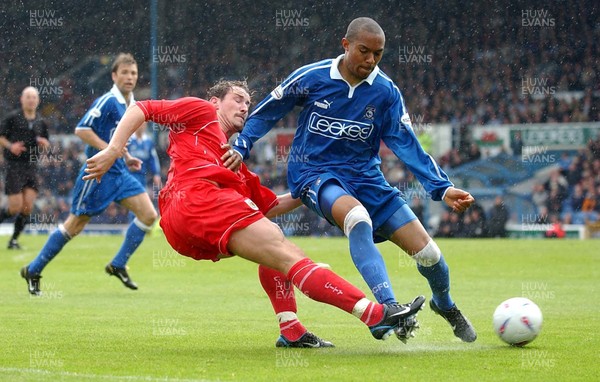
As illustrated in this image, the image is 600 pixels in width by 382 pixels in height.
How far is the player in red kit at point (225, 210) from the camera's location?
5.84 metres

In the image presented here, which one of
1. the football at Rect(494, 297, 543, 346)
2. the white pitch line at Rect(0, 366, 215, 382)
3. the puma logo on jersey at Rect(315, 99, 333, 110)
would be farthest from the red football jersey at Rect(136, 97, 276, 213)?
the football at Rect(494, 297, 543, 346)

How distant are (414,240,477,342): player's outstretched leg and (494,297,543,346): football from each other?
359mm

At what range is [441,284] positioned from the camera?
271 inches

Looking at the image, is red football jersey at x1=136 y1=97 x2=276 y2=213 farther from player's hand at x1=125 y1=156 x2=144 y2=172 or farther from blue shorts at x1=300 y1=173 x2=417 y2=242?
player's hand at x1=125 y1=156 x2=144 y2=172

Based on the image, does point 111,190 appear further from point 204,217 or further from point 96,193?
point 204,217

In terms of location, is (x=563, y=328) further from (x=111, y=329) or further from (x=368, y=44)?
(x=111, y=329)

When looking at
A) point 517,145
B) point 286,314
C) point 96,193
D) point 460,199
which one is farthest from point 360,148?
point 517,145

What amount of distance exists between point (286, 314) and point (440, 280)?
3.61 ft

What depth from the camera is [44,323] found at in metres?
7.94

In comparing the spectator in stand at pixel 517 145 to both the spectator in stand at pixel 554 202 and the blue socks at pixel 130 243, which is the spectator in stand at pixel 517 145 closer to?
the spectator in stand at pixel 554 202

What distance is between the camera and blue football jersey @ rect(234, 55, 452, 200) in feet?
22.5

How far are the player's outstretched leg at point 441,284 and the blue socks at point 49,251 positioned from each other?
493 centimetres

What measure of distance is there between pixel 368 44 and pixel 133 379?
2.74m

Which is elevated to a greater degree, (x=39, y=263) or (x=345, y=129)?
(x=345, y=129)
